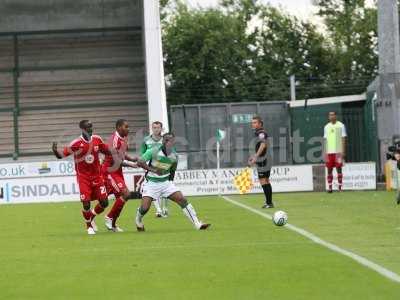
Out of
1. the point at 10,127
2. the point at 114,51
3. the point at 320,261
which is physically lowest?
the point at 320,261

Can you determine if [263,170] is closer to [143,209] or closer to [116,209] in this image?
[116,209]

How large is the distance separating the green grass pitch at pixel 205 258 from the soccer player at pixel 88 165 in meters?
0.54

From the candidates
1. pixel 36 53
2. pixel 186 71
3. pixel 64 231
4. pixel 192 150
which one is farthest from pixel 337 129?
pixel 186 71

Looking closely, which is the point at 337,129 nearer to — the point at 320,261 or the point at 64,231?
the point at 64,231

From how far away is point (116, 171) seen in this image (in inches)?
765

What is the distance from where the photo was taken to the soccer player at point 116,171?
19.0m

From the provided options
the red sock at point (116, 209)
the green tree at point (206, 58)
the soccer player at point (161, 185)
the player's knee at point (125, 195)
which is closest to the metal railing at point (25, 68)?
the player's knee at point (125, 195)

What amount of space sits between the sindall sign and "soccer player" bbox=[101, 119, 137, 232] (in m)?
13.1

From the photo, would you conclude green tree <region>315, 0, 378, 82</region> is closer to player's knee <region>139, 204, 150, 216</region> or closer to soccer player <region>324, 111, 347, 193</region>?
soccer player <region>324, 111, 347, 193</region>

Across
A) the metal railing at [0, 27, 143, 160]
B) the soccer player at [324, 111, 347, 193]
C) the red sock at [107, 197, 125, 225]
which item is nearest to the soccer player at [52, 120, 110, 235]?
the red sock at [107, 197, 125, 225]

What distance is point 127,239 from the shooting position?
17.0 m

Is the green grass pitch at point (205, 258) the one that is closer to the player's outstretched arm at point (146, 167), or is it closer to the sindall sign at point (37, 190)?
the player's outstretched arm at point (146, 167)

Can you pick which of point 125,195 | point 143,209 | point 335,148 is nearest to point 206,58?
point 335,148

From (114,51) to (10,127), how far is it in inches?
224
